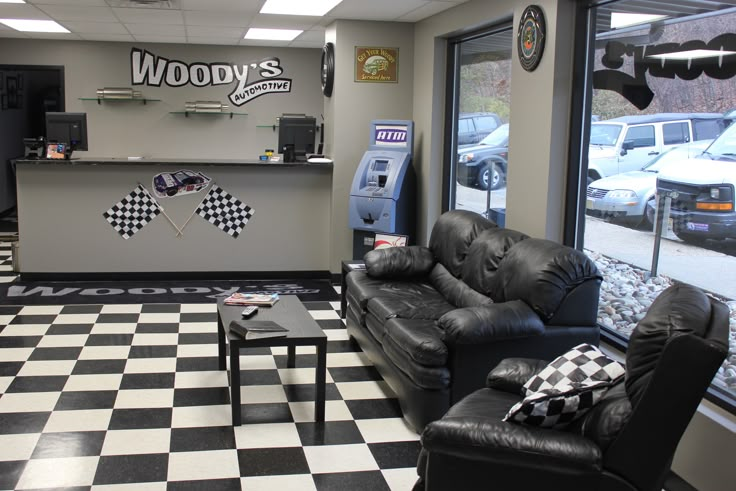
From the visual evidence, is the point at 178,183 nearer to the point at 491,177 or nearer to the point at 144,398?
the point at 491,177

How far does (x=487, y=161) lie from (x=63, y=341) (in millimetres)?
3428

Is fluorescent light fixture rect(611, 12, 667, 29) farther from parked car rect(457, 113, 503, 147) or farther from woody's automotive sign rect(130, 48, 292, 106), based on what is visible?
woody's automotive sign rect(130, 48, 292, 106)

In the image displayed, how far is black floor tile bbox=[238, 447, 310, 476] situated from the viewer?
11.0 feet

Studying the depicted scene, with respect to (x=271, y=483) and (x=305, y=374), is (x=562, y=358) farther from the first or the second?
(x=305, y=374)

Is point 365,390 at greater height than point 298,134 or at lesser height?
lesser

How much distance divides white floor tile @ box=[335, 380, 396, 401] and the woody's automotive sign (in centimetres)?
617

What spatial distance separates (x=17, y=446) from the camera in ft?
11.6

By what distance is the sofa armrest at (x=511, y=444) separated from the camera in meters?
2.49

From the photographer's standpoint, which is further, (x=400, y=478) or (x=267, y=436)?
(x=267, y=436)

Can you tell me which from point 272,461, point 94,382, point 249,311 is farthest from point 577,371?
point 94,382

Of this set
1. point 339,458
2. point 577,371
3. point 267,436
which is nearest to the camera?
point 577,371

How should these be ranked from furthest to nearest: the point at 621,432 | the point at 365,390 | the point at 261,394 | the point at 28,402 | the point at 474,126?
the point at 474,126
the point at 365,390
the point at 261,394
the point at 28,402
the point at 621,432

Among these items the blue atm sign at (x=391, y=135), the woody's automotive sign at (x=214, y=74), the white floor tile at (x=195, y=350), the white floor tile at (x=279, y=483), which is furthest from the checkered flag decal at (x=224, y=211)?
the white floor tile at (x=279, y=483)

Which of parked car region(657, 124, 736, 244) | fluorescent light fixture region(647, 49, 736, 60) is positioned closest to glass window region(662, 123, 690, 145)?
parked car region(657, 124, 736, 244)
